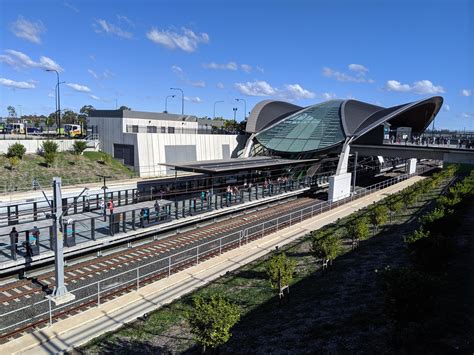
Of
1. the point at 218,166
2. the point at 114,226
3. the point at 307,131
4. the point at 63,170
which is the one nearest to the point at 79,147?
the point at 63,170

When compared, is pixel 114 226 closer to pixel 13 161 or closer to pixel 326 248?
pixel 326 248

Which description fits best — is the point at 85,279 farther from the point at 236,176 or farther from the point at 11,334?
the point at 236,176

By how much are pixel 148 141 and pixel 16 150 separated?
15646 millimetres

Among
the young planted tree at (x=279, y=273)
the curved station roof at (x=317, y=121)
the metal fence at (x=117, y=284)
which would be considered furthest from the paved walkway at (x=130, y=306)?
the curved station roof at (x=317, y=121)

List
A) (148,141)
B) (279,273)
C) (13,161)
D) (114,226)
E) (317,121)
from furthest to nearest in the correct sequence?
1. (317,121)
2. (148,141)
3. (13,161)
4. (114,226)
5. (279,273)

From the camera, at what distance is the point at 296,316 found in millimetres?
14016

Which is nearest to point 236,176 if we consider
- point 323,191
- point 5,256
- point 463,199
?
point 323,191

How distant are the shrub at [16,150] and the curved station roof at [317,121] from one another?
31686mm

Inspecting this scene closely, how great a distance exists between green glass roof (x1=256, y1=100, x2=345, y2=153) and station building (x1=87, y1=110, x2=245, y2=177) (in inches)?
328

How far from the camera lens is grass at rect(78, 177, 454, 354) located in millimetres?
11617

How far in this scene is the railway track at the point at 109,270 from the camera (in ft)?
55.1

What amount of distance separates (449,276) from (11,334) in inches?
672

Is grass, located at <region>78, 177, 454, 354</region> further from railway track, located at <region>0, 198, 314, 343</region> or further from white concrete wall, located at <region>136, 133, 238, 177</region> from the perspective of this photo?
white concrete wall, located at <region>136, 133, 238, 177</region>

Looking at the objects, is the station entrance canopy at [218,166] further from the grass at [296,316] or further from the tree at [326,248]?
the tree at [326,248]
